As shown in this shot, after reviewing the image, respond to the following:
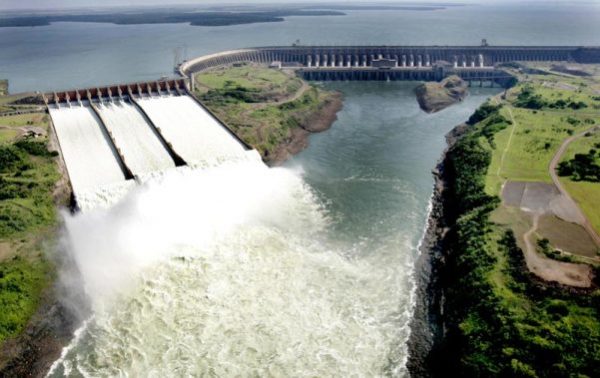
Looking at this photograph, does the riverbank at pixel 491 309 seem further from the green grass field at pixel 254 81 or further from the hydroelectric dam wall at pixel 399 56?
the hydroelectric dam wall at pixel 399 56

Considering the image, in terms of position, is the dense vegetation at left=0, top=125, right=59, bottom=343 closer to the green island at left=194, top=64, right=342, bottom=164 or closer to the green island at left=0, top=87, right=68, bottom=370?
the green island at left=0, top=87, right=68, bottom=370

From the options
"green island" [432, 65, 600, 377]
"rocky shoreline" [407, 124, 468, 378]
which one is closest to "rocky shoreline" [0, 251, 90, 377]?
"rocky shoreline" [407, 124, 468, 378]

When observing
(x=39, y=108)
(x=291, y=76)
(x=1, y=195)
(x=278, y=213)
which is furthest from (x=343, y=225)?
(x=291, y=76)

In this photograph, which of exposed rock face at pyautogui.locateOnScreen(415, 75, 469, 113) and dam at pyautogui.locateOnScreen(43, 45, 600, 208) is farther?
exposed rock face at pyautogui.locateOnScreen(415, 75, 469, 113)

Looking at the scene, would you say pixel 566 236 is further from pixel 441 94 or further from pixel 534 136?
pixel 441 94

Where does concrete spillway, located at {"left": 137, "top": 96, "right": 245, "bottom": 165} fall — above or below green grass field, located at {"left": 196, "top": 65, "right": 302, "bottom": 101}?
below

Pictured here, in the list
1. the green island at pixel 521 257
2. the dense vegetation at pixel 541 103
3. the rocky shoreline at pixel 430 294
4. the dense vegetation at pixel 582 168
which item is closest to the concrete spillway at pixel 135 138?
the rocky shoreline at pixel 430 294

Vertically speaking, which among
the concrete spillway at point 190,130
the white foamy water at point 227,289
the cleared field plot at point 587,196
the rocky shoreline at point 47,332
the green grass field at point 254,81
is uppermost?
the green grass field at point 254,81
